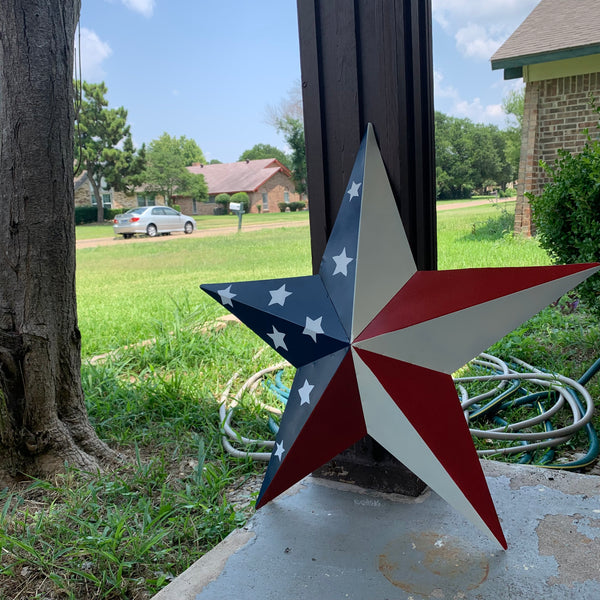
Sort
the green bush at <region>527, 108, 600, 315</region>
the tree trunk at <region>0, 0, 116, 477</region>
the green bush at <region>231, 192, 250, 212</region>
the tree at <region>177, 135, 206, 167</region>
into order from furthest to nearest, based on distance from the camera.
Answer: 1. the tree at <region>177, 135, 206, 167</region>
2. the green bush at <region>231, 192, 250, 212</region>
3. the green bush at <region>527, 108, 600, 315</region>
4. the tree trunk at <region>0, 0, 116, 477</region>

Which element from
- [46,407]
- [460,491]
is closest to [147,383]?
[46,407]

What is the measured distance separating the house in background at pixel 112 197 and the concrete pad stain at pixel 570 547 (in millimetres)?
35434

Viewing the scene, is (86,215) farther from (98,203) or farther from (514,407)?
(514,407)

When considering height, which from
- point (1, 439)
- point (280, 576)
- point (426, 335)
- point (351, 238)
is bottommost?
point (280, 576)

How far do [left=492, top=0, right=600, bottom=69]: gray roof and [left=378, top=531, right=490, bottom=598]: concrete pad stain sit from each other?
729 centimetres

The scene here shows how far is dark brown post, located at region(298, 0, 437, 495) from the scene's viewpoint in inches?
68.1

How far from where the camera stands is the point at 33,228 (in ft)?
7.64

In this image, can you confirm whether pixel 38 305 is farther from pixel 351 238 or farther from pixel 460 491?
pixel 460 491

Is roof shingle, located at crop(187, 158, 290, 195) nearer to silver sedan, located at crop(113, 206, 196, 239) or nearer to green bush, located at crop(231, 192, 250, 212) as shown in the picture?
green bush, located at crop(231, 192, 250, 212)

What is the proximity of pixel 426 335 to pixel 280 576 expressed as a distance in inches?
29.6

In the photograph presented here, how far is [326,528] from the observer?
173cm

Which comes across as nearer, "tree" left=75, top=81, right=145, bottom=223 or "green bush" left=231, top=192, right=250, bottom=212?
"tree" left=75, top=81, right=145, bottom=223

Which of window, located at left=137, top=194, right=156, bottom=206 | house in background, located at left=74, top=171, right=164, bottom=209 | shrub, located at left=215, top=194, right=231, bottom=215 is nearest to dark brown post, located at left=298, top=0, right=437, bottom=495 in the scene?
house in background, located at left=74, top=171, right=164, bottom=209

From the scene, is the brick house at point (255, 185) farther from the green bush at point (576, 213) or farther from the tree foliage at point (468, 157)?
the green bush at point (576, 213)
